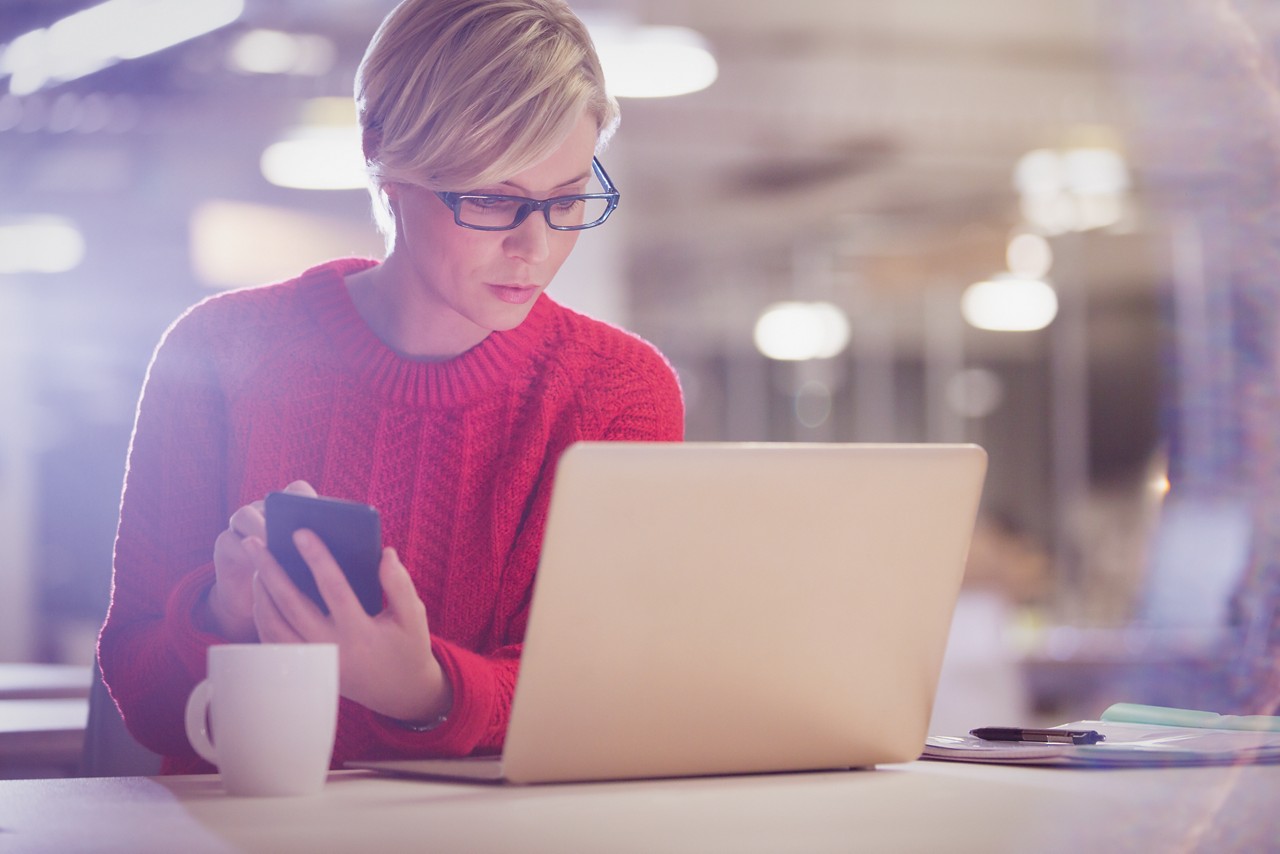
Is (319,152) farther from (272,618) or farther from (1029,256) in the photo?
(1029,256)

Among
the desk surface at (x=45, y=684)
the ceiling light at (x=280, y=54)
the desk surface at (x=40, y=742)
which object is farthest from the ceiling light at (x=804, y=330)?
the desk surface at (x=40, y=742)

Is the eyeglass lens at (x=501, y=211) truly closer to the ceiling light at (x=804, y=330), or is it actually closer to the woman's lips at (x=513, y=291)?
the woman's lips at (x=513, y=291)

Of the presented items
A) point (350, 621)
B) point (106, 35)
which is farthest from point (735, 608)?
point (106, 35)

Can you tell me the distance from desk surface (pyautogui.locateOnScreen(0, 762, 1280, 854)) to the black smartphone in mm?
138

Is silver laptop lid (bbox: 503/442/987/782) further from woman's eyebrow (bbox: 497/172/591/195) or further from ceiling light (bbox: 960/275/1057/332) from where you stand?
ceiling light (bbox: 960/275/1057/332)

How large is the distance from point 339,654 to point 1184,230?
723 centimetres

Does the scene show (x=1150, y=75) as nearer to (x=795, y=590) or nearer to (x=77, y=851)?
(x=795, y=590)

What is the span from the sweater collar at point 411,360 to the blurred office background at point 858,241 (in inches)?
66.8

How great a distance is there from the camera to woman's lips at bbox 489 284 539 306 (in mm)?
1435

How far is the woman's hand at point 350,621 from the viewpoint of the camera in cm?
97

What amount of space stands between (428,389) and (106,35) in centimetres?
370

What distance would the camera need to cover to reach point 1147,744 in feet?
3.68

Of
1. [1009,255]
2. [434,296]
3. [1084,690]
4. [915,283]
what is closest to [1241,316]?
[1009,255]

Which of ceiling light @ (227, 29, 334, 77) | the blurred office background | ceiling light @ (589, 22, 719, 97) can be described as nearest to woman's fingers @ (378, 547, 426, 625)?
the blurred office background
